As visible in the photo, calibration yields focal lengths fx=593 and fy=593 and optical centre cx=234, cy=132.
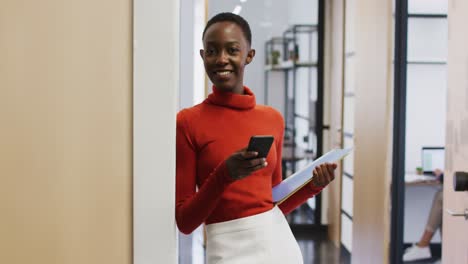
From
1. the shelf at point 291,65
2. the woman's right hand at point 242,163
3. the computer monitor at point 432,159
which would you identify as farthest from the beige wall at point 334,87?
the woman's right hand at point 242,163

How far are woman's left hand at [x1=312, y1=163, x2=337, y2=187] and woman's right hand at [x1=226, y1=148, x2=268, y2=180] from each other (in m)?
0.25

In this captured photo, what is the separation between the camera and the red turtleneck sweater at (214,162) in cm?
109

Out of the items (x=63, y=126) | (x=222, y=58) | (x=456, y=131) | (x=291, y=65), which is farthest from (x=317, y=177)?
(x=291, y=65)

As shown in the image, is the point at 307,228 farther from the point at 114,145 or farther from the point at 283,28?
the point at 114,145

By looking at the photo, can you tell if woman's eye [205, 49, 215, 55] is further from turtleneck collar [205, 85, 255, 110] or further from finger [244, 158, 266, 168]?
finger [244, 158, 266, 168]

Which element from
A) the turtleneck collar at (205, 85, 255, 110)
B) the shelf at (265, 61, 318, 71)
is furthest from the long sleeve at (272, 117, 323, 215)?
the shelf at (265, 61, 318, 71)

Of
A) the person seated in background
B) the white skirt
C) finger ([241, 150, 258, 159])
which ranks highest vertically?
finger ([241, 150, 258, 159])

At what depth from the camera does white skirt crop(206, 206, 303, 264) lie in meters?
1.10

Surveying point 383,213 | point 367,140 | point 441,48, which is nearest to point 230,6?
point 441,48

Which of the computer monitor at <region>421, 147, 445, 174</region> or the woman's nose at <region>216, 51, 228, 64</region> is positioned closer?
the woman's nose at <region>216, 51, 228, 64</region>

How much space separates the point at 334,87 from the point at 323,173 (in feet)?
12.2

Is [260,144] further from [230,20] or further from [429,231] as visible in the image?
[429,231]

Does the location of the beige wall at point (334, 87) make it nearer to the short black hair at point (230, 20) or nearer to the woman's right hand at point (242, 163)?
the short black hair at point (230, 20)

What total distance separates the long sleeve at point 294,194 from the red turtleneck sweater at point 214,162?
9cm
